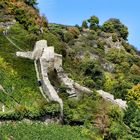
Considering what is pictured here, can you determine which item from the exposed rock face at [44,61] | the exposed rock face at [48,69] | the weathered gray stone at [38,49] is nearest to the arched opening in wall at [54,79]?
the exposed rock face at [48,69]

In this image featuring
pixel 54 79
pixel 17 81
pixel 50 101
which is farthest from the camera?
pixel 54 79

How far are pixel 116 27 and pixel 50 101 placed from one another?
3216 inches

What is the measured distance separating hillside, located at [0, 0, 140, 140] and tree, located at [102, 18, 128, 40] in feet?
108

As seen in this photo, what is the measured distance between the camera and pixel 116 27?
14650 centimetres

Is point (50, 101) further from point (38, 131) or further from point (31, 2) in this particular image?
point (31, 2)

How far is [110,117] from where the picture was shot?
6950 cm

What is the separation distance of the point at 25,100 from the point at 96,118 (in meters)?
7.32

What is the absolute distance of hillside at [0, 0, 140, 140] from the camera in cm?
6222

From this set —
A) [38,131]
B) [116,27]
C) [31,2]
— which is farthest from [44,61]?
[116,27]

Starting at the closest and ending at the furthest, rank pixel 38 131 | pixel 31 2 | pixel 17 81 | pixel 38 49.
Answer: pixel 38 131 < pixel 17 81 < pixel 38 49 < pixel 31 2

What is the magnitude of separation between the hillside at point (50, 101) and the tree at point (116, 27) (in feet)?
108

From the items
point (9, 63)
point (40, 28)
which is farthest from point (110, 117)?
point (40, 28)

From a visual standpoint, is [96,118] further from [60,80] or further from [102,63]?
[102,63]

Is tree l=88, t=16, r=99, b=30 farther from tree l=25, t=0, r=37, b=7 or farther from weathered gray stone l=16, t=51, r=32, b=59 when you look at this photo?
weathered gray stone l=16, t=51, r=32, b=59
